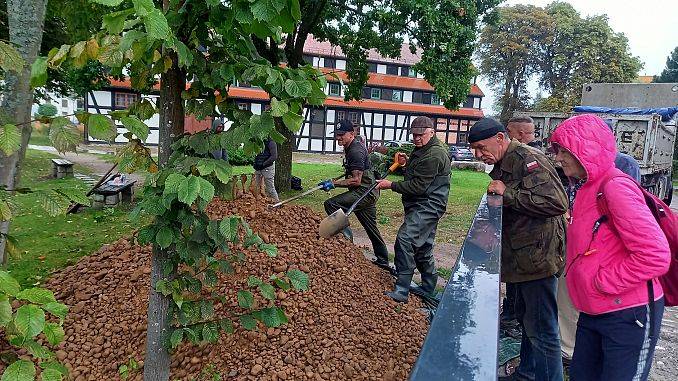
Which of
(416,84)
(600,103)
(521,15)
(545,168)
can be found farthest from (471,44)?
(521,15)

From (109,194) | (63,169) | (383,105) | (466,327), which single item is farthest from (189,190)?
(383,105)

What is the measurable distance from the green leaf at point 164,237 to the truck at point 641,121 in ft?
24.7

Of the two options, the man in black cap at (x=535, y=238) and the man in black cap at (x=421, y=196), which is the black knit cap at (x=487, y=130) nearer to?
the man in black cap at (x=535, y=238)

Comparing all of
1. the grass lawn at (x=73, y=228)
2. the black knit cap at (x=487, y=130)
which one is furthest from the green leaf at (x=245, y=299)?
the black knit cap at (x=487, y=130)

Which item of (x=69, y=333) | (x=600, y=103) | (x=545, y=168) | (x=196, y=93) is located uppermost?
(x=600, y=103)

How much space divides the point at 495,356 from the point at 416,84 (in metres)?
35.6

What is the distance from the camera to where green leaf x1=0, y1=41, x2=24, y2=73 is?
5.10 feet

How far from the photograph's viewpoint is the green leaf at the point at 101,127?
1594 mm

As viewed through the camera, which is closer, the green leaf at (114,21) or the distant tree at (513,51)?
the green leaf at (114,21)

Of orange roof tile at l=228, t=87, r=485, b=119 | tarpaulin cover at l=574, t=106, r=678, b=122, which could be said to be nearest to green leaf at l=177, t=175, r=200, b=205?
tarpaulin cover at l=574, t=106, r=678, b=122

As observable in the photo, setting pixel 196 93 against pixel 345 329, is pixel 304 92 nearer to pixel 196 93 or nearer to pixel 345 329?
pixel 196 93

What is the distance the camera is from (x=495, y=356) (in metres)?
1.08

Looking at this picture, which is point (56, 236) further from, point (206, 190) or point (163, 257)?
point (206, 190)

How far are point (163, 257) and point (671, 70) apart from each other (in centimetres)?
4696
